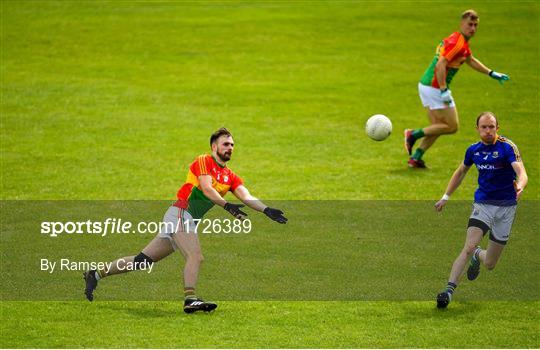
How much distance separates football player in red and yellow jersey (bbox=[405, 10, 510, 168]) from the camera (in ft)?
66.2

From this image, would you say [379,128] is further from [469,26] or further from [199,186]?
[199,186]

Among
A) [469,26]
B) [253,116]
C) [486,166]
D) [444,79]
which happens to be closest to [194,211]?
[486,166]

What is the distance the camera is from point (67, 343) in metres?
11.5

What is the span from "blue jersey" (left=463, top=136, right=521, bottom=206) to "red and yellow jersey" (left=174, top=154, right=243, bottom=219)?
340cm

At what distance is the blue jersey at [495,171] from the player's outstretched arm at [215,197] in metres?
3.43

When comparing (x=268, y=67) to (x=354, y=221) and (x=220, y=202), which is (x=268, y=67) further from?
(x=220, y=202)

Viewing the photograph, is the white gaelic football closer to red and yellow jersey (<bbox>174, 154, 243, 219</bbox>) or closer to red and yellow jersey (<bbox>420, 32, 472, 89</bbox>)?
red and yellow jersey (<bbox>420, 32, 472, 89</bbox>)

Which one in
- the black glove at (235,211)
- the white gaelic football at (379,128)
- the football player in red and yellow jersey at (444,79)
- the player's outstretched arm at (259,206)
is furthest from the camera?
the football player in red and yellow jersey at (444,79)

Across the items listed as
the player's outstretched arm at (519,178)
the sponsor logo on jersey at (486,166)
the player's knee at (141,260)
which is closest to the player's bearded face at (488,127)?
the sponsor logo on jersey at (486,166)

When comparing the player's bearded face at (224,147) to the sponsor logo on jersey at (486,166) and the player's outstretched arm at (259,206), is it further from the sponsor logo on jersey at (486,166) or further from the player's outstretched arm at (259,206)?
the sponsor logo on jersey at (486,166)

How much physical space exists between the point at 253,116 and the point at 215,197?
13560 millimetres

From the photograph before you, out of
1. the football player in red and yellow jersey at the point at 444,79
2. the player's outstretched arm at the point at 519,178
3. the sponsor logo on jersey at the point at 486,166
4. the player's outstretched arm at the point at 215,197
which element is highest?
the football player in red and yellow jersey at the point at 444,79

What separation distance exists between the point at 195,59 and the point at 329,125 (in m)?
8.24

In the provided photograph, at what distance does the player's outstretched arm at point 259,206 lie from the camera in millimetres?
12394
